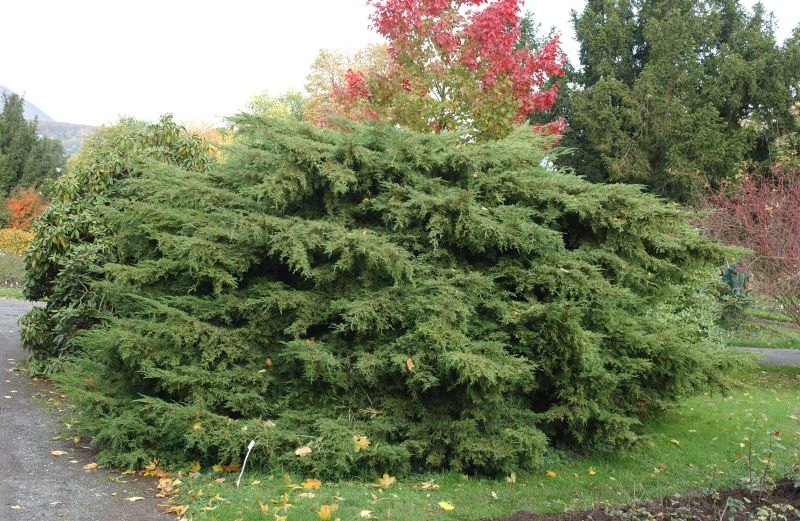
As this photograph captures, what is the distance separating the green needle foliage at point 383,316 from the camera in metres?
4.76

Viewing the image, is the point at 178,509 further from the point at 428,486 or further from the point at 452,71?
the point at 452,71

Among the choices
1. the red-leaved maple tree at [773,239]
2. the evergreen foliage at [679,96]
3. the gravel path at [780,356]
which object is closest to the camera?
the red-leaved maple tree at [773,239]

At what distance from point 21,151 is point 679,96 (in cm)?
3145

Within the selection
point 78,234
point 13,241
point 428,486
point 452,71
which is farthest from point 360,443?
point 13,241

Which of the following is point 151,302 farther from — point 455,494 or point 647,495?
point 647,495

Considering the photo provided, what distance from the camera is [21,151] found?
34.8m

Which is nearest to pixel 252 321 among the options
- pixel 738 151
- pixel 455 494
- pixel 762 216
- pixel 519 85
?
pixel 455 494

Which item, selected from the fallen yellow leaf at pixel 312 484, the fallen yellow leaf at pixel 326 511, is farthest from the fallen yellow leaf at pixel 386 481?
the fallen yellow leaf at pixel 326 511

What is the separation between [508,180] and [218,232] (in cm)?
235

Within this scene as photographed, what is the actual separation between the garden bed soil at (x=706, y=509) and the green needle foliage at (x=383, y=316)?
Result: 1.21 metres

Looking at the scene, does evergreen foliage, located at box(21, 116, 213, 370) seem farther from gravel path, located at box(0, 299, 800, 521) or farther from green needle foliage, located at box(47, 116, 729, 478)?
green needle foliage, located at box(47, 116, 729, 478)

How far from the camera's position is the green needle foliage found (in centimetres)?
476

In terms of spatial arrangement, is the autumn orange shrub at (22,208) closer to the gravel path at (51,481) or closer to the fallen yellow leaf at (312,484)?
the gravel path at (51,481)

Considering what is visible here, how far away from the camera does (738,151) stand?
1959 centimetres
